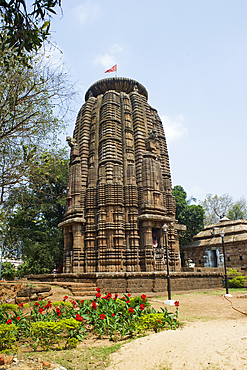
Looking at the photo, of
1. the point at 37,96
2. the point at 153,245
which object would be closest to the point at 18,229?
the point at 153,245

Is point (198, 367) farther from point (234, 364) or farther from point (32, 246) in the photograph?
point (32, 246)

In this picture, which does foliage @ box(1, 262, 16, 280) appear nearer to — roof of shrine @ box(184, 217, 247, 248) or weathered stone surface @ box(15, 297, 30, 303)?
roof of shrine @ box(184, 217, 247, 248)

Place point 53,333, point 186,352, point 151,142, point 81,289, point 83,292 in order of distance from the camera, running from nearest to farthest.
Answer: point 186,352, point 53,333, point 83,292, point 81,289, point 151,142

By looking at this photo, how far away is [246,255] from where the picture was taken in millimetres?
25016

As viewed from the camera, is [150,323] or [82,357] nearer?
[82,357]

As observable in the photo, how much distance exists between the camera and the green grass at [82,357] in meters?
5.01

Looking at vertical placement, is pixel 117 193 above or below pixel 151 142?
below

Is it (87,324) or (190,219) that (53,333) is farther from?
(190,219)

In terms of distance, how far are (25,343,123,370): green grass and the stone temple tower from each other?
440 inches

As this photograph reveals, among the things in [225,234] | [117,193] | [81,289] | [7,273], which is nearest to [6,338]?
[81,289]

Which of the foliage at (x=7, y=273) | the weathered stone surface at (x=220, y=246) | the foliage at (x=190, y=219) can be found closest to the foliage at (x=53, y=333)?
the weathered stone surface at (x=220, y=246)

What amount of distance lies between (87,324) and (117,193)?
11.3 metres

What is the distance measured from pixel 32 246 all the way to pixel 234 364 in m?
21.4

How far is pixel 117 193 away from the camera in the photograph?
18.4 m
